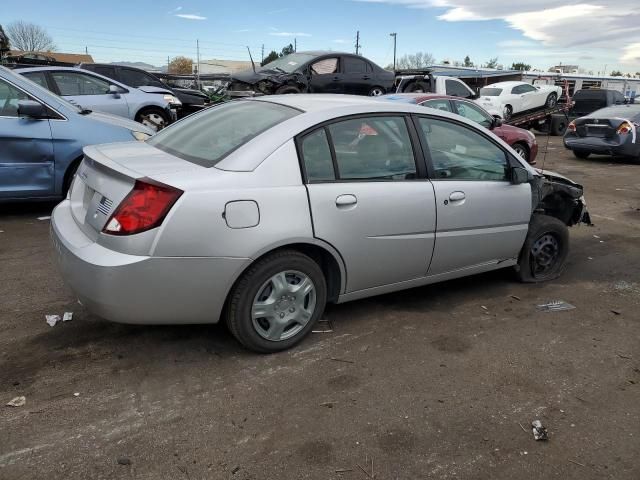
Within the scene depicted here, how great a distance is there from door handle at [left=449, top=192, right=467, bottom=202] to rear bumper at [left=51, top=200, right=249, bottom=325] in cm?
168

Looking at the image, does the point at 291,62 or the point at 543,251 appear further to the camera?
the point at 291,62

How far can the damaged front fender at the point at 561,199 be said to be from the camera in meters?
4.83

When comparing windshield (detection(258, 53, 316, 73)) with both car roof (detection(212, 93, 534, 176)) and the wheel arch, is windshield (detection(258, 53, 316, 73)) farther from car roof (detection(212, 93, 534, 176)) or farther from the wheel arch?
the wheel arch

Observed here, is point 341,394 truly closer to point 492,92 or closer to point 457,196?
point 457,196

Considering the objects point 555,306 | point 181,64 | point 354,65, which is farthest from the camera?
point 181,64

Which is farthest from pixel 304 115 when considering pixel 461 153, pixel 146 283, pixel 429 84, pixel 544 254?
pixel 429 84

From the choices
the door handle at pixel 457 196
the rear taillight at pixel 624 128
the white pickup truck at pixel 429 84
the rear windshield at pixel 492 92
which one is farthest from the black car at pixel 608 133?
the door handle at pixel 457 196

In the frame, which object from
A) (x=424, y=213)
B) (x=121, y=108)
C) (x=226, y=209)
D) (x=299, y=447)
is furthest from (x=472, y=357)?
(x=121, y=108)

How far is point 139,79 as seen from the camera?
12.7m

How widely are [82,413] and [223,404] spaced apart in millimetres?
711

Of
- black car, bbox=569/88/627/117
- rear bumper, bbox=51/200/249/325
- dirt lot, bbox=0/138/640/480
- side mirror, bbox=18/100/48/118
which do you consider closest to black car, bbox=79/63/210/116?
side mirror, bbox=18/100/48/118

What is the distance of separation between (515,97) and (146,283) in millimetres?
19528

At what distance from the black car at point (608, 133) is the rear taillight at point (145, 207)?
1257 centimetres

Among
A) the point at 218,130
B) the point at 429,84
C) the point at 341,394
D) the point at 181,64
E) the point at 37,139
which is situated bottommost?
the point at 341,394
